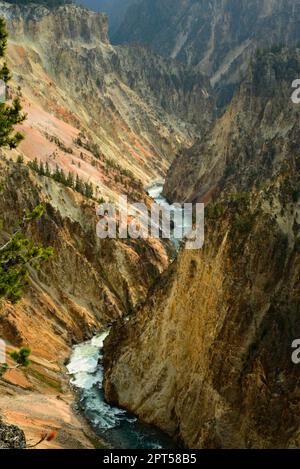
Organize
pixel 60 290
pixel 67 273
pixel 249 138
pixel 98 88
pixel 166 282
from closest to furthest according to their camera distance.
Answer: pixel 166 282 < pixel 60 290 < pixel 67 273 < pixel 249 138 < pixel 98 88

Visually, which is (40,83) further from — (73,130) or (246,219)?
(246,219)

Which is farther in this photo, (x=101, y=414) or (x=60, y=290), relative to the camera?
(x=60, y=290)

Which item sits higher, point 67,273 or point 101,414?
point 67,273

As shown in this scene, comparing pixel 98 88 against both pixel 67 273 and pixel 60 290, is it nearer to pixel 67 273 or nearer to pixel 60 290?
pixel 67 273

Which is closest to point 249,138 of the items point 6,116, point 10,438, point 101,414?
point 101,414

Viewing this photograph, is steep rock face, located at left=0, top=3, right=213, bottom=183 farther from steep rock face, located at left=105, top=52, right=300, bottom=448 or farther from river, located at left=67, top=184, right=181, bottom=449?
steep rock face, located at left=105, top=52, right=300, bottom=448

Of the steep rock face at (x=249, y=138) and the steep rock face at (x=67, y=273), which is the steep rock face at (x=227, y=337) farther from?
the steep rock face at (x=249, y=138)

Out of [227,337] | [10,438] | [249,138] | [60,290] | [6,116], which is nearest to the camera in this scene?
[10,438]
